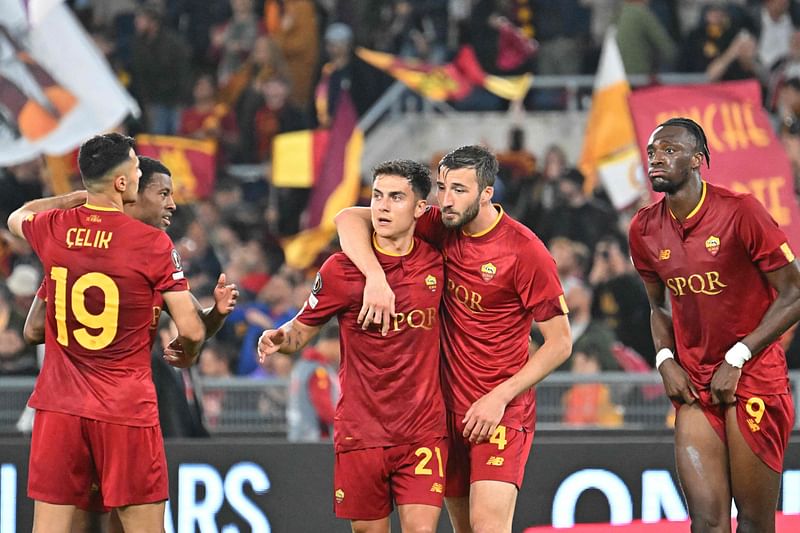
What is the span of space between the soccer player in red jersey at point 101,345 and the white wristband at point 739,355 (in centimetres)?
262

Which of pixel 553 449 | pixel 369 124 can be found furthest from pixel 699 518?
pixel 369 124

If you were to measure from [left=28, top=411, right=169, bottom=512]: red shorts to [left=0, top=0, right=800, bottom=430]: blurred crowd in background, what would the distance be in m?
5.62

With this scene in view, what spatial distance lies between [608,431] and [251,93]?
293 inches

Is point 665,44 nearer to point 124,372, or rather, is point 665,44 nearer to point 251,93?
point 251,93

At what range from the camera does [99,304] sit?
716cm

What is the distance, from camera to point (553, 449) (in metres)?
9.45

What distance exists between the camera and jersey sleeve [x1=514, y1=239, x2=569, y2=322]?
24.4 ft

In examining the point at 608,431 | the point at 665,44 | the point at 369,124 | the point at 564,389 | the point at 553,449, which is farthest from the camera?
A: the point at 369,124

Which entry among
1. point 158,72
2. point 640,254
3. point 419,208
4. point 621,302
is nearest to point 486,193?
point 419,208

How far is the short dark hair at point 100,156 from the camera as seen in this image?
7223 mm

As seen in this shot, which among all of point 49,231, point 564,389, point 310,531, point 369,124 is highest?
point 369,124

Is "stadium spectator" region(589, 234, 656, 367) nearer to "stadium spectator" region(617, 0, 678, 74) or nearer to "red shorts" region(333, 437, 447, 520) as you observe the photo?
"stadium spectator" region(617, 0, 678, 74)

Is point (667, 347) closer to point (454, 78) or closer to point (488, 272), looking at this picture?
point (488, 272)

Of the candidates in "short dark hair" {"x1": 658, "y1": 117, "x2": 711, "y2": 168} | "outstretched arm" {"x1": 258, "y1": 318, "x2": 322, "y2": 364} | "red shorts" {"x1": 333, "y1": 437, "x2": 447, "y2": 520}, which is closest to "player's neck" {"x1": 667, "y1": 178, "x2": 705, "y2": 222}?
"short dark hair" {"x1": 658, "y1": 117, "x2": 711, "y2": 168}
